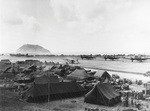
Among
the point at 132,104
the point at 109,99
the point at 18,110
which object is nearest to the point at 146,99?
the point at 132,104

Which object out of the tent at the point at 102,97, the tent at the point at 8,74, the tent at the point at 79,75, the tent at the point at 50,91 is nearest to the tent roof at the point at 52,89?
the tent at the point at 50,91

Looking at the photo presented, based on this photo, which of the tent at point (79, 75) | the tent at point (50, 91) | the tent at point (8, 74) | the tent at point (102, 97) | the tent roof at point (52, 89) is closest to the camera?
the tent at point (102, 97)

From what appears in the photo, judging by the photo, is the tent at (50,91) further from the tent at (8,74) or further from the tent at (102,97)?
the tent at (8,74)

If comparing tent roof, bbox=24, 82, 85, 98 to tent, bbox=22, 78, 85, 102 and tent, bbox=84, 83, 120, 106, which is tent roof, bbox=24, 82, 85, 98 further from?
tent, bbox=84, 83, 120, 106

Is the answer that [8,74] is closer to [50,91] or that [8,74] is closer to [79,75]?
[79,75]

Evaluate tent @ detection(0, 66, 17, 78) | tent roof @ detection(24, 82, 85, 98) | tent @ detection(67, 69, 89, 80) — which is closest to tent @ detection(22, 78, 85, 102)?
tent roof @ detection(24, 82, 85, 98)
